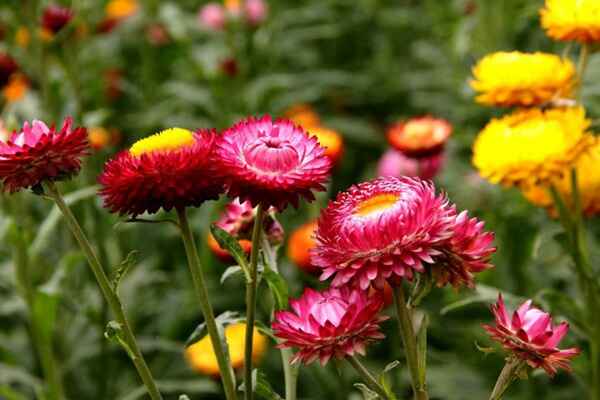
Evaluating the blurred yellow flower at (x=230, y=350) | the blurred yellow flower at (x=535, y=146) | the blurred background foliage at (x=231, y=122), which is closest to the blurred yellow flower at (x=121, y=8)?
the blurred background foliage at (x=231, y=122)

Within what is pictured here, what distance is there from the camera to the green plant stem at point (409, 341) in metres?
0.93

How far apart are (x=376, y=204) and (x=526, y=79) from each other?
2.40 feet

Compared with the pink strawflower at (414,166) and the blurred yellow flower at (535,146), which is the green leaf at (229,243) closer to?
the blurred yellow flower at (535,146)

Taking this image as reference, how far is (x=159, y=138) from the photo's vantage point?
41.1 inches

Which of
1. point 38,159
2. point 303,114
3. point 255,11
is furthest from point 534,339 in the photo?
point 303,114

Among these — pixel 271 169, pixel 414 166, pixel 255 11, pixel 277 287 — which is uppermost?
pixel 255 11

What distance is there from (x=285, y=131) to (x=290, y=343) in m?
0.23

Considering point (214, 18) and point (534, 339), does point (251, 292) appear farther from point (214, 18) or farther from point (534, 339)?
point (214, 18)

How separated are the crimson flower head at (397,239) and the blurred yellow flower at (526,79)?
0.68 metres

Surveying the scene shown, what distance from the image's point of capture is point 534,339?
0.92m

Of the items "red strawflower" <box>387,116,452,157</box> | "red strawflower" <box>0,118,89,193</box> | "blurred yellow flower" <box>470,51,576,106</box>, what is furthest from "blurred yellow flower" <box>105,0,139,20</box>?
"red strawflower" <box>0,118,89,193</box>

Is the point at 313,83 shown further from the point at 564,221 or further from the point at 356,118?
the point at 564,221

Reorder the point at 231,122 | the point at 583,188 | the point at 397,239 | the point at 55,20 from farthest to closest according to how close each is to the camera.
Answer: the point at 231,122, the point at 55,20, the point at 583,188, the point at 397,239

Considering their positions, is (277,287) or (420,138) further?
(420,138)
